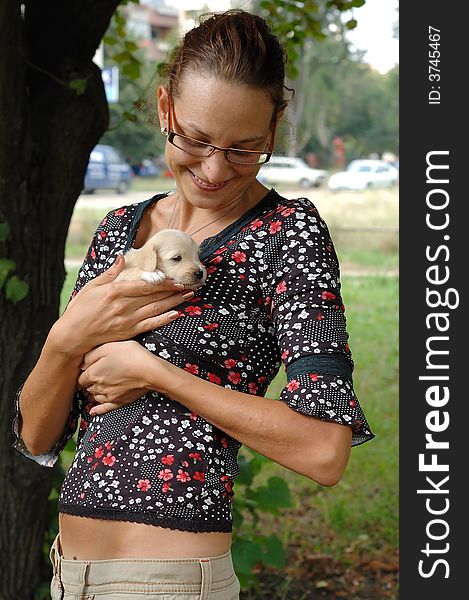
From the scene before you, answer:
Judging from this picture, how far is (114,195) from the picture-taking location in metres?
20.8

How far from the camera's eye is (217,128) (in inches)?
74.2

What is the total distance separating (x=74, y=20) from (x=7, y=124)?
1.69ft

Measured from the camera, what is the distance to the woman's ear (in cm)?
206

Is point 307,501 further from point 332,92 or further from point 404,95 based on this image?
point 332,92

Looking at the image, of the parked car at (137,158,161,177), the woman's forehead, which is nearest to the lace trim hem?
the woman's forehead

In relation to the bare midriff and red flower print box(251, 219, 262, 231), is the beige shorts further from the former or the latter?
red flower print box(251, 219, 262, 231)

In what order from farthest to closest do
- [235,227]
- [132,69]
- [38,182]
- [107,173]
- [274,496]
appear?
[107,173] < [132,69] < [274,496] < [38,182] < [235,227]

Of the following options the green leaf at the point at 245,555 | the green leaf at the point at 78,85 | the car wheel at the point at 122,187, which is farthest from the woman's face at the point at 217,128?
the car wheel at the point at 122,187

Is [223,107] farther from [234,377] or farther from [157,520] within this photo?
[157,520]

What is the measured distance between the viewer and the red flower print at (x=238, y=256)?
1.94 m

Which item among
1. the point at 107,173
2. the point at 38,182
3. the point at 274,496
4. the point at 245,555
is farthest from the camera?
the point at 107,173

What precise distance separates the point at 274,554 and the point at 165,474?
2438mm

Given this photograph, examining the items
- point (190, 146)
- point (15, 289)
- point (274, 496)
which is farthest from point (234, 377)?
point (274, 496)

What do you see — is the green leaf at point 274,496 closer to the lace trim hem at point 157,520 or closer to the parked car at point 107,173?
the lace trim hem at point 157,520
